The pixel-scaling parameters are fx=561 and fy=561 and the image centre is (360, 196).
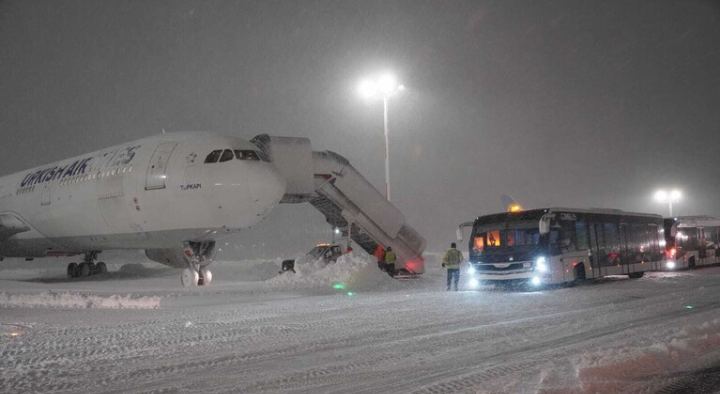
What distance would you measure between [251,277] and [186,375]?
61.8 feet

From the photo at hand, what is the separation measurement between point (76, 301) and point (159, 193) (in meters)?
4.33

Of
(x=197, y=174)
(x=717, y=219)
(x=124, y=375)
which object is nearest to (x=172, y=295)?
(x=197, y=174)

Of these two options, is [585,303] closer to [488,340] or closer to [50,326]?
[488,340]

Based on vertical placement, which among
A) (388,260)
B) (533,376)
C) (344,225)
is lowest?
(533,376)

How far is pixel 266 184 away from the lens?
17281mm

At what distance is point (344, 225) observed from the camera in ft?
83.4

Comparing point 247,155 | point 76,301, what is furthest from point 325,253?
point 76,301

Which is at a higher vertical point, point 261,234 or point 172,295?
point 261,234

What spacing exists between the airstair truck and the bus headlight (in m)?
8.93

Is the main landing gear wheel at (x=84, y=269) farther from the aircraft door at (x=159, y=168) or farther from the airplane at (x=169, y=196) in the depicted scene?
the aircraft door at (x=159, y=168)

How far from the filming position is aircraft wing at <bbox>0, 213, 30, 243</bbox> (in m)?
25.0

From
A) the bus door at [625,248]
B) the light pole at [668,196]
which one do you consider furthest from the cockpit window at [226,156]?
the light pole at [668,196]

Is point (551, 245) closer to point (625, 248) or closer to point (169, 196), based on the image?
point (625, 248)

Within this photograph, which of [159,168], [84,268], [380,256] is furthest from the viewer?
Result: [84,268]
